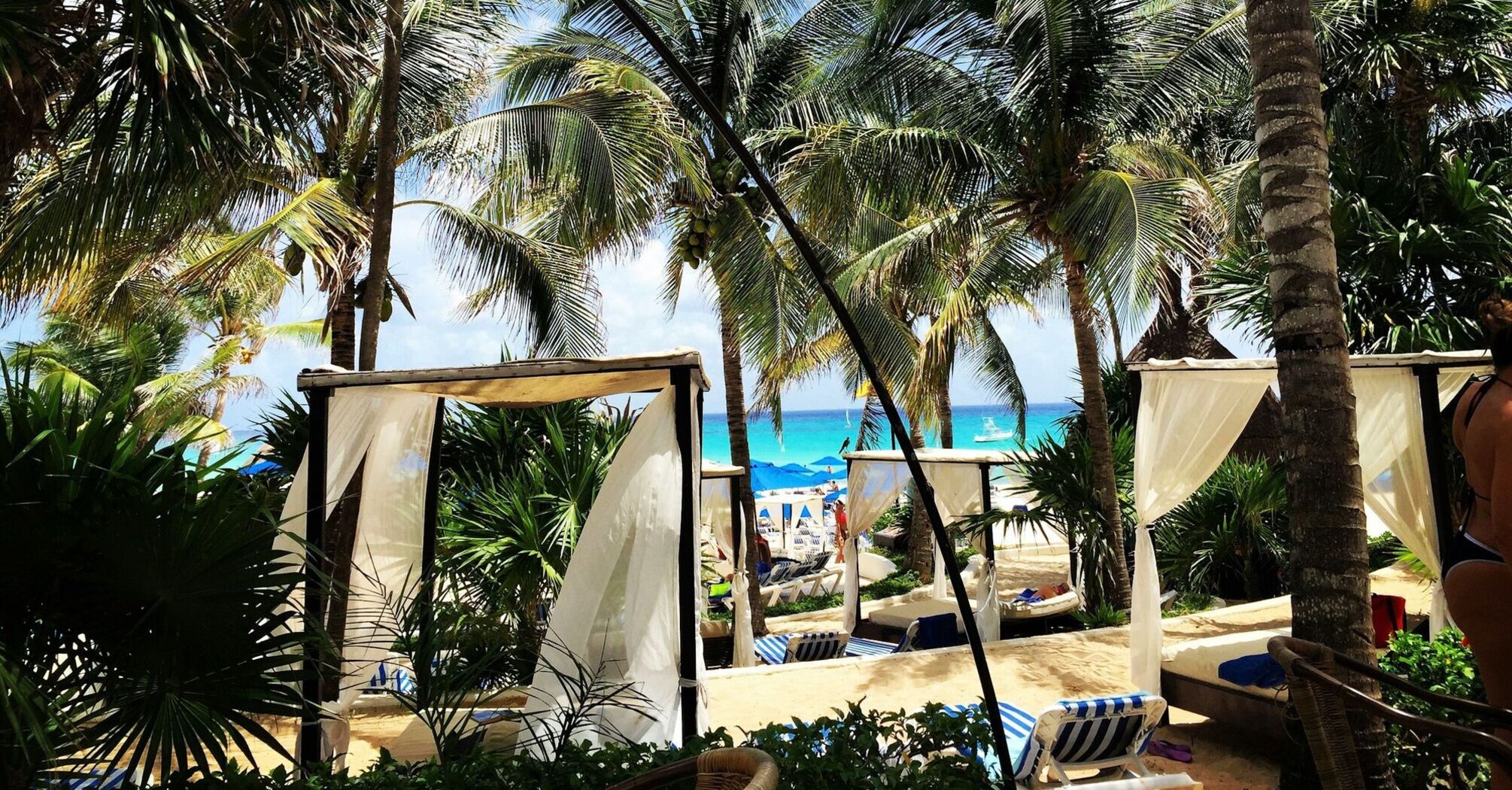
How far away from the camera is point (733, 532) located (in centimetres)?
1208

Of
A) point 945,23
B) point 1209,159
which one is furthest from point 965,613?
point 1209,159

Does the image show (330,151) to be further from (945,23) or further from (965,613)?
(965,613)

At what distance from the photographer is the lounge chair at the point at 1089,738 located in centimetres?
488

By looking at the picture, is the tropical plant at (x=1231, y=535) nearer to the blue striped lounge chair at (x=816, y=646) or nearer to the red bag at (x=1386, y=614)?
the red bag at (x=1386, y=614)

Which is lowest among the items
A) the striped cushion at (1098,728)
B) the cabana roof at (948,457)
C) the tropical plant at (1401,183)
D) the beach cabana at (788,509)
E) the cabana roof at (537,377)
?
the beach cabana at (788,509)

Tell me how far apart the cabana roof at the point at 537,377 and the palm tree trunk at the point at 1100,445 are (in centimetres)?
637

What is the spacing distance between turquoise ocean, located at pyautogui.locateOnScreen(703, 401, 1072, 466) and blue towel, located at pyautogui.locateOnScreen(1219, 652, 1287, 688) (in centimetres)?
5880

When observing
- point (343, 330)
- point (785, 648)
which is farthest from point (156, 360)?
point (785, 648)

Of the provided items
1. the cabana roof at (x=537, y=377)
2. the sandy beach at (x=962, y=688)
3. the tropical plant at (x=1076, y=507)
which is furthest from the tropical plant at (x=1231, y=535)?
the cabana roof at (x=537, y=377)

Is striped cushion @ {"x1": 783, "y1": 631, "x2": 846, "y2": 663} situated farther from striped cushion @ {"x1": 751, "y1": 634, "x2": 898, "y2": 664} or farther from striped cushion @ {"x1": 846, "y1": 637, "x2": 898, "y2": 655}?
striped cushion @ {"x1": 846, "y1": 637, "x2": 898, "y2": 655}

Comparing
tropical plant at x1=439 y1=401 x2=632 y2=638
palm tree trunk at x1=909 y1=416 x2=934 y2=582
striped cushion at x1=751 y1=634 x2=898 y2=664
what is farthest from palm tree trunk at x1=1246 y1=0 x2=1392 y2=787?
palm tree trunk at x1=909 y1=416 x2=934 y2=582

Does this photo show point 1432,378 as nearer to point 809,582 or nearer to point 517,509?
point 517,509

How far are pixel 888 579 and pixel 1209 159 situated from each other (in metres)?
11.1

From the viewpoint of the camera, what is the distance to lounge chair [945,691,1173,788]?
4883mm
